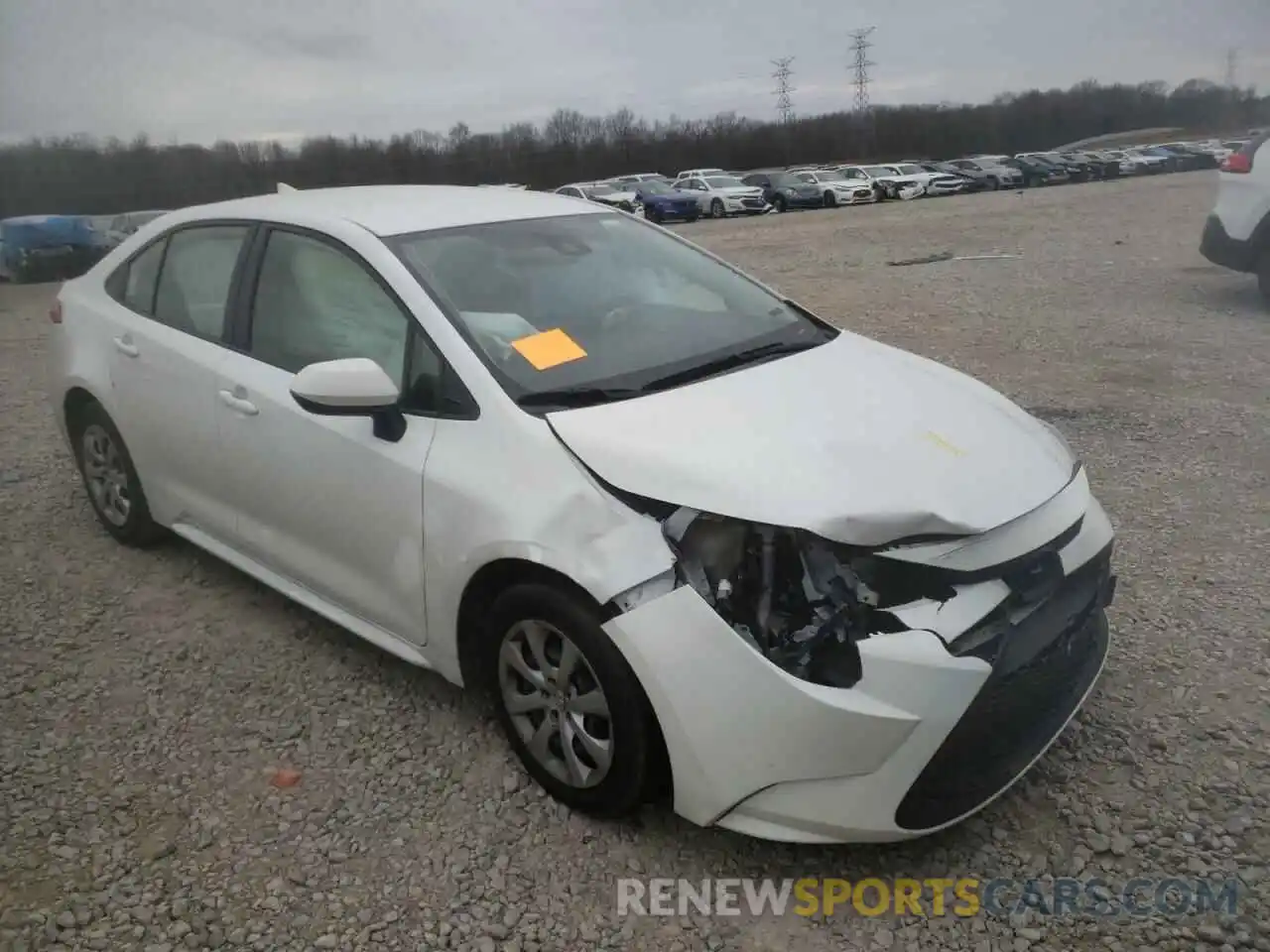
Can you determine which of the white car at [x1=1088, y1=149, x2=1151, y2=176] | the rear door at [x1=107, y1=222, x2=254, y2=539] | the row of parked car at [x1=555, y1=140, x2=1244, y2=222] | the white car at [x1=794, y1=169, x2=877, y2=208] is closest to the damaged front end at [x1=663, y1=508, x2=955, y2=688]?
the rear door at [x1=107, y1=222, x2=254, y2=539]

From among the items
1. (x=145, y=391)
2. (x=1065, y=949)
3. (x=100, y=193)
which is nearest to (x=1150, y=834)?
(x=1065, y=949)

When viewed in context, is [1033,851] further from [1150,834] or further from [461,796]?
[461,796]

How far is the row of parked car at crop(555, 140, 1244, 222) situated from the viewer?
29250 millimetres

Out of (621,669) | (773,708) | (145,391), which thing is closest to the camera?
(773,708)

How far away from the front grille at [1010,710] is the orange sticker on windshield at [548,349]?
4.21 feet

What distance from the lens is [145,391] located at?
3.76 meters

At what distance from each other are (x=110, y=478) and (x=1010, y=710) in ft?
11.9

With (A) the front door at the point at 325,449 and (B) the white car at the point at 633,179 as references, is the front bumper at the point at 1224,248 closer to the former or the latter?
(A) the front door at the point at 325,449

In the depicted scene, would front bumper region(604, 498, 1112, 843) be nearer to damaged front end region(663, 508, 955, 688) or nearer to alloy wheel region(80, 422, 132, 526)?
damaged front end region(663, 508, 955, 688)

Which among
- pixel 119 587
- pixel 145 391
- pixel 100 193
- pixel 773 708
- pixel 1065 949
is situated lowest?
pixel 1065 949

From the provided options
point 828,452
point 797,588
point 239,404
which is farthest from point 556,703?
point 239,404

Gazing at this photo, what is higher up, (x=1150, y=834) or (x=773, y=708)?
(x=773, y=708)

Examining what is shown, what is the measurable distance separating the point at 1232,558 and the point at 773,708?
2612 mm

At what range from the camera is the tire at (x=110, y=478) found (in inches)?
159
